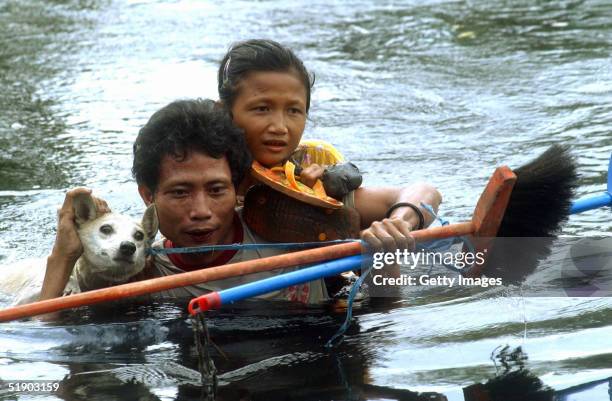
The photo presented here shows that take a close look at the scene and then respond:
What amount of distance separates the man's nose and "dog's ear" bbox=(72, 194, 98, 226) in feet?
1.17

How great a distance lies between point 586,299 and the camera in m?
4.36

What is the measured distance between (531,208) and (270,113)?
43.7 inches

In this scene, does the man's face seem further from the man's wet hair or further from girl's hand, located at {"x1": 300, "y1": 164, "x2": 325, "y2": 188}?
girl's hand, located at {"x1": 300, "y1": 164, "x2": 325, "y2": 188}

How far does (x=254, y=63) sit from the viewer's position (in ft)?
15.2

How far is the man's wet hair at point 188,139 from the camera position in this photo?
442 cm

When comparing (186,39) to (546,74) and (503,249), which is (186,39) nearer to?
(546,74)

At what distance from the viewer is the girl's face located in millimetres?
4594

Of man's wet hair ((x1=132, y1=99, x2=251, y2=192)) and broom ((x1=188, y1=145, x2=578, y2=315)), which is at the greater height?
man's wet hair ((x1=132, y1=99, x2=251, y2=192))

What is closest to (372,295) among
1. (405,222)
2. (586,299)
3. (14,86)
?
(405,222)

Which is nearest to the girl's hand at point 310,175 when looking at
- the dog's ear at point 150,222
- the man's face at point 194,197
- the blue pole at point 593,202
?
the man's face at point 194,197

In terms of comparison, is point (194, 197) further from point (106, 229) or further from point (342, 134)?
point (342, 134)

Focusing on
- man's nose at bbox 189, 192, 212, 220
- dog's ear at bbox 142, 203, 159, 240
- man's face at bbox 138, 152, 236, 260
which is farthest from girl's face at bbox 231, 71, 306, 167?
dog's ear at bbox 142, 203, 159, 240

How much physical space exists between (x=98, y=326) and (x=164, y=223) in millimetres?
454

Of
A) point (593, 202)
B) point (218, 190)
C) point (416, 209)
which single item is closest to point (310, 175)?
point (218, 190)
